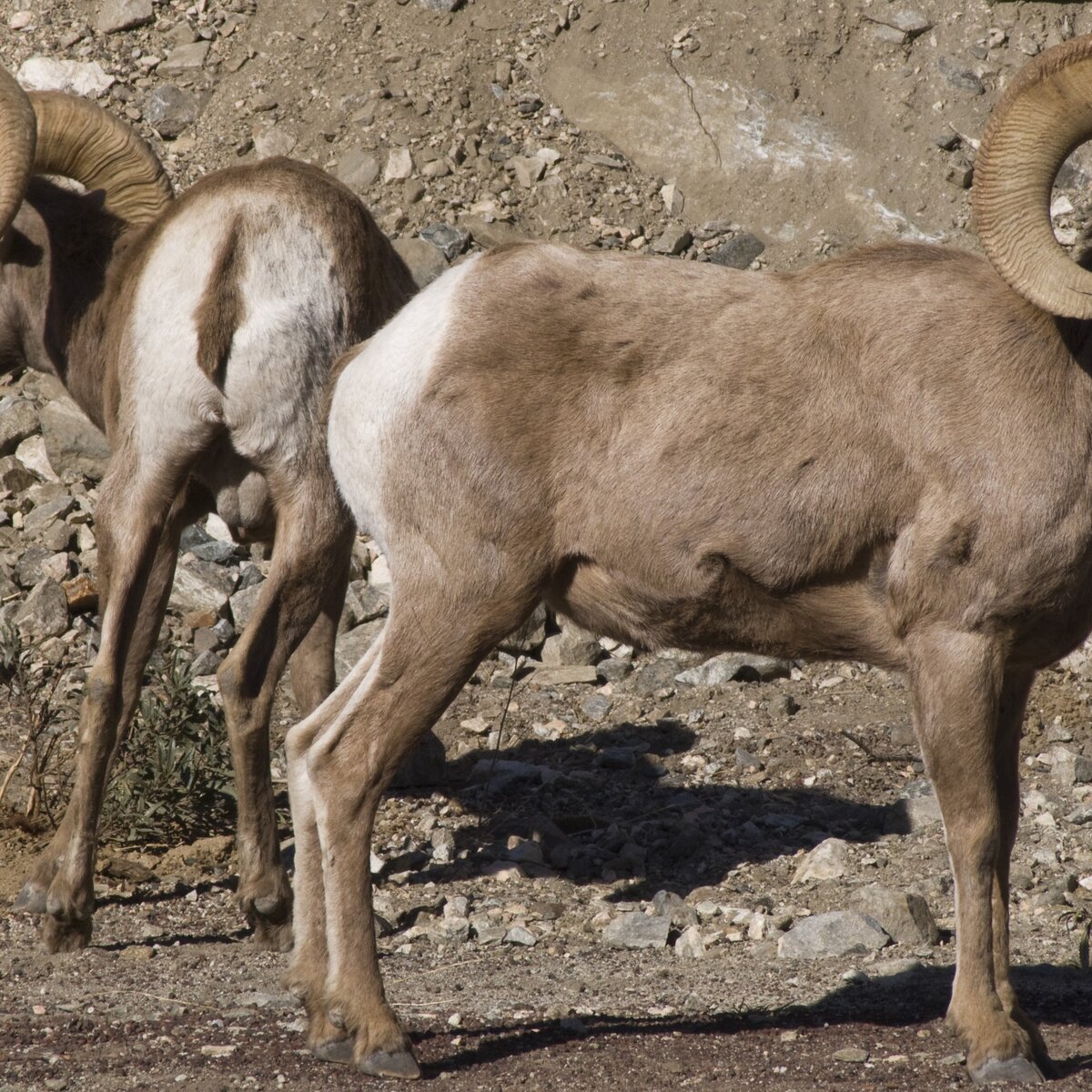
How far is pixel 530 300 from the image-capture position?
440cm

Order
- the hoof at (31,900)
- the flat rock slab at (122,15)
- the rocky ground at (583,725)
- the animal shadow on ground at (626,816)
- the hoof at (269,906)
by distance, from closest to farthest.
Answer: the rocky ground at (583,725), the hoof at (269,906), the hoof at (31,900), the animal shadow on ground at (626,816), the flat rock slab at (122,15)

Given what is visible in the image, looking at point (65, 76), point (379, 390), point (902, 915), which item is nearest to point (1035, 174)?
point (379, 390)

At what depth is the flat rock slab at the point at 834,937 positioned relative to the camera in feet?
17.8

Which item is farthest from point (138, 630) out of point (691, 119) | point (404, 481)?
point (691, 119)

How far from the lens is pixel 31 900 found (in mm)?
5867

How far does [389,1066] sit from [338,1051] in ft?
0.61

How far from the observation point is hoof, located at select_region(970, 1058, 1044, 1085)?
13.2 feet

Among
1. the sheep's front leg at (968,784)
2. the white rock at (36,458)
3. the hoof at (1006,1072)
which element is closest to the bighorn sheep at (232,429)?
the sheep's front leg at (968,784)

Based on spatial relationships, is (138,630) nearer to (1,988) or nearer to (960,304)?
(1,988)

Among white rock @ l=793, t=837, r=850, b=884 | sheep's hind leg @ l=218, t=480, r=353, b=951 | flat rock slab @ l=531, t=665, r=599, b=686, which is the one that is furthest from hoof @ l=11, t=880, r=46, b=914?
flat rock slab @ l=531, t=665, r=599, b=686

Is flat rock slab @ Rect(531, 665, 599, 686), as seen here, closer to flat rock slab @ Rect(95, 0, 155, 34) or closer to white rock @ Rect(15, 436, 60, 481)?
white rock @ Rect(15, 436, 60, 481)

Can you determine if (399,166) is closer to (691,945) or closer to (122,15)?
(122,15)

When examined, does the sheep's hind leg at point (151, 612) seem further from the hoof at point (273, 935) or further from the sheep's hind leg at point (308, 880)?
the sheep's hind leg at point (308, 880)

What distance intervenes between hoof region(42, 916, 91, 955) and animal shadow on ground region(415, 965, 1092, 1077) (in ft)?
5.82
